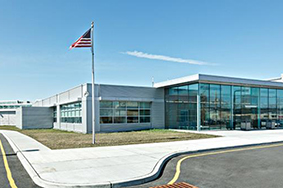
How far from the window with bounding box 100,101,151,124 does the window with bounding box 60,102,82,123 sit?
2.70 meters

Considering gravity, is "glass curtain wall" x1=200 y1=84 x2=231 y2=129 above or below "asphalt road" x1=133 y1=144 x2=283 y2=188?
above

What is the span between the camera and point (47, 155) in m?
11.4

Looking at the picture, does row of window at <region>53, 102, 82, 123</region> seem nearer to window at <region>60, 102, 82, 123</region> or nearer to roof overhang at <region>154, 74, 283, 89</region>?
window at <region>60, 102, 82, 123</region>

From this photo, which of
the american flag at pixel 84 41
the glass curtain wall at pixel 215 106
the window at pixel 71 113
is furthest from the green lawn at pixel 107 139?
the window at pixel 71 113

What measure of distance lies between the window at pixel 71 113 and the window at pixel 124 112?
2.70m

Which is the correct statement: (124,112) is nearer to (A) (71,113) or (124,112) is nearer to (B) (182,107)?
(B) (182,107)

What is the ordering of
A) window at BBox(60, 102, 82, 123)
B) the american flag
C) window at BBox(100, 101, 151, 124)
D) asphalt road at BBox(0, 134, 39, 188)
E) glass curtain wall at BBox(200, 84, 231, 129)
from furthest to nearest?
window at BBox(60, 102, 82, 123), window at BBox(100, 101, 151, 124), glass curtain wall at BBox(200, 84, 231, 129), the american flag, asphalt road at BBox(0, 134, 39, 188)

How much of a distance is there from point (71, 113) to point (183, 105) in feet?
42.0

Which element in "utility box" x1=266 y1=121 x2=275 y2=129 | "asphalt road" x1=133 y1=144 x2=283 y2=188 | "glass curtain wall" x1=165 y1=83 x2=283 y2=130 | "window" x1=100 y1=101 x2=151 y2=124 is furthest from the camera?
"utility box" x1=266 y1=121 x2=275 y2=129

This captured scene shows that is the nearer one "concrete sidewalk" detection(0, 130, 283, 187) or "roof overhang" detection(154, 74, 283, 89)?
"concrete sidewalk" detection(0, 130, 283, 187)

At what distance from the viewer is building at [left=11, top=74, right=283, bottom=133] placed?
25781 mm

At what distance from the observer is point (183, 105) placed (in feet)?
90.6

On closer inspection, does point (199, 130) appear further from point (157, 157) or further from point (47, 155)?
point (47, 155)

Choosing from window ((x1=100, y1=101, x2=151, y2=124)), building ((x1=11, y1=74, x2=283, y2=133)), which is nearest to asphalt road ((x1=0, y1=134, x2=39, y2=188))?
building ((x1=11, y1=74, x2=283, y2=133))
